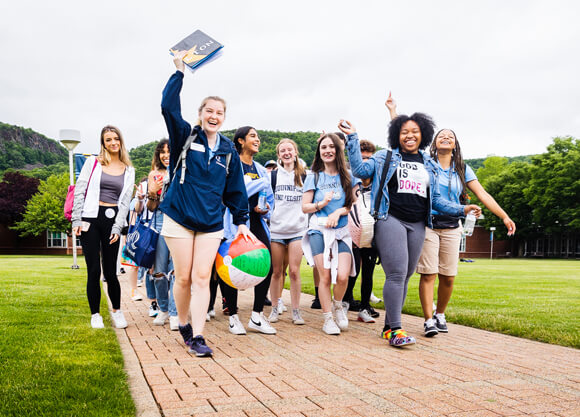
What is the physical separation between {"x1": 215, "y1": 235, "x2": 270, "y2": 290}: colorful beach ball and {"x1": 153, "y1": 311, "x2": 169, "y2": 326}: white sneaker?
1.89m

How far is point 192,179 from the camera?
422 cm

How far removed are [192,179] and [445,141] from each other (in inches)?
119

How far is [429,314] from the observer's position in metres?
5.38

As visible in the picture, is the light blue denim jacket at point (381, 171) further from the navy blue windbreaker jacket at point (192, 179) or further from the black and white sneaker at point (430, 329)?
the navy blue windbreaker jacket at point (192, 179)

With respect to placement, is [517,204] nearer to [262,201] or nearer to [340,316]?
[340,316]

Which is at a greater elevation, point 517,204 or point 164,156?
point 164,156

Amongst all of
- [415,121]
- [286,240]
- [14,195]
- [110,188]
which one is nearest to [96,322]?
[110,188]

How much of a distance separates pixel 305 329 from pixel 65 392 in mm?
3063

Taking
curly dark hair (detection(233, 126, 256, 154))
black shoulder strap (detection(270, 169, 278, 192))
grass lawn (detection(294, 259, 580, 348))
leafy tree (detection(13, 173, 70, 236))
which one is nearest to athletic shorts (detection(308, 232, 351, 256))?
black shoulder strap (detection(270, 169, 278, 192))

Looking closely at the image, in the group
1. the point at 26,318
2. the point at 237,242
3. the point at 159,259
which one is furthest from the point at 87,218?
the point at 237,242

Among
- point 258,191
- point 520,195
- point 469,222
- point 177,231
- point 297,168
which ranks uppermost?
point 520,195

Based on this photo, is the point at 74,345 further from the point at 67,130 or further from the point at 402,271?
the point at 67,130

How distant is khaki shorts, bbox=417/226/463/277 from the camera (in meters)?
5.43

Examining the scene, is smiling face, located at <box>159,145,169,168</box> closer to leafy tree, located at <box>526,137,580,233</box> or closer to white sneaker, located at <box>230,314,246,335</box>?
white sneaker, located at <box>230,314,246,335</box>
